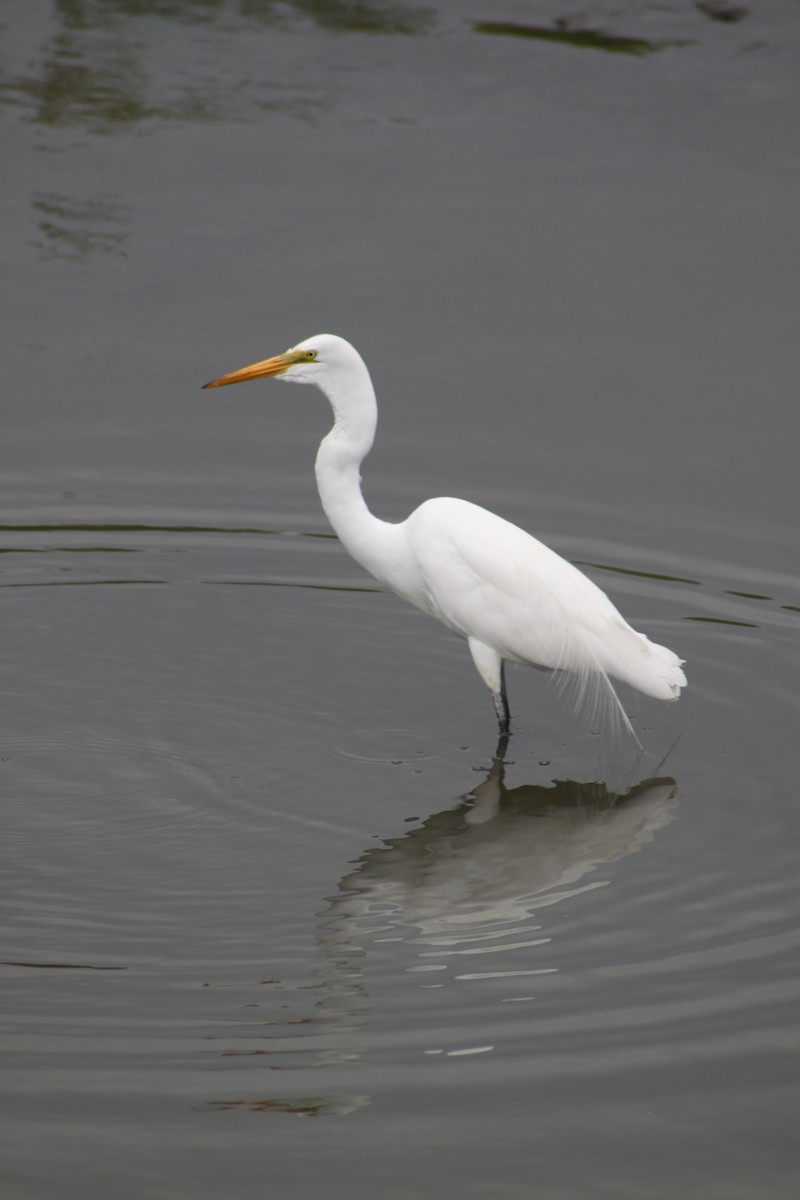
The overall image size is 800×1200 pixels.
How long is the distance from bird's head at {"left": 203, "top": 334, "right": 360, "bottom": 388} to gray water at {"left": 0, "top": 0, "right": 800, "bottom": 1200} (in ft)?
3.87

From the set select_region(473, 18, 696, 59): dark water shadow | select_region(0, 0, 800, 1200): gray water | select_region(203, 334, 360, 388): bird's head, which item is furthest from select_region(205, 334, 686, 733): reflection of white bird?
select_region(473, 18, 696, 59): dark water shadow

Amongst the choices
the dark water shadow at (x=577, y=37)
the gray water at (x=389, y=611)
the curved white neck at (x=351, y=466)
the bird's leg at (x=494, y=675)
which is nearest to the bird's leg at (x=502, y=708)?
the bird's leg at (x=494, y=675)

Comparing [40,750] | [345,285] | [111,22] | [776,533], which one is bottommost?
[40,750]

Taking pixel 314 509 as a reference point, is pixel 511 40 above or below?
above

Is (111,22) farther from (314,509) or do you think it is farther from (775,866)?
(775,866)

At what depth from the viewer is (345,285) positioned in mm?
10227

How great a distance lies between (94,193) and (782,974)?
8.20 meters

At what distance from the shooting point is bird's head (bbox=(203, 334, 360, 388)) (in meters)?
5.90

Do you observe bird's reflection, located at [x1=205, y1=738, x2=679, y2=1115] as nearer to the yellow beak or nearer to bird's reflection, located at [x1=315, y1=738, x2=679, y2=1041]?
bird's reflection, located at [x1=315, y1=738, x2=679, y2=1041]

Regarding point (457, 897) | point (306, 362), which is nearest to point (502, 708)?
point (457, 897)

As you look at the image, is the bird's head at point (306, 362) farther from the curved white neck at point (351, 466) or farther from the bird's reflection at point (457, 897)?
the bird's reflection at point (457, 897)

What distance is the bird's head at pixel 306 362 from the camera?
19.4ft

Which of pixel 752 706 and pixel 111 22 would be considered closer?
pixel 752 706

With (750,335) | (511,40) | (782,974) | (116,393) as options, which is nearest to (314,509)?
(116,393)
